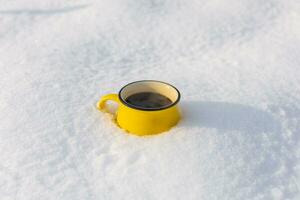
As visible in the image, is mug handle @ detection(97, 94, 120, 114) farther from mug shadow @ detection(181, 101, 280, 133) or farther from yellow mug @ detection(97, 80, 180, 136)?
mug shadow @ detection(181, 101, 280, 133)

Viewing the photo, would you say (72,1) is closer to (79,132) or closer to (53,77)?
(53,77)

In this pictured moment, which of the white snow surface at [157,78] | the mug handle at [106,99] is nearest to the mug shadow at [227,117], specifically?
the white snow surface at [157,78]

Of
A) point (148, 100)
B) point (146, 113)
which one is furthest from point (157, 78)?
point (146, 113)

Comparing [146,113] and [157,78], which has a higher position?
[146,113]

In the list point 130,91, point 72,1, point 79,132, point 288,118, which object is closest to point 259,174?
point 288,118

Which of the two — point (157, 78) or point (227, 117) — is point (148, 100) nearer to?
point (227, 117)
